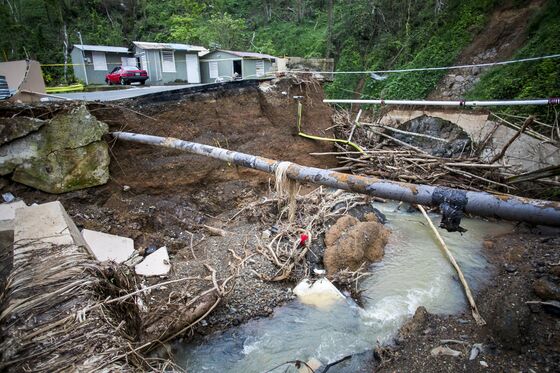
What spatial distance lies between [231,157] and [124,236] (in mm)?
2313

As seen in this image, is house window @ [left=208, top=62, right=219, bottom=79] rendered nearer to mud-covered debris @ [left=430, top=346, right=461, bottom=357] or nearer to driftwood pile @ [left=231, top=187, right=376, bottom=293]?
driftwood pile @ [left=231, top=187, right=376, bottom=293]

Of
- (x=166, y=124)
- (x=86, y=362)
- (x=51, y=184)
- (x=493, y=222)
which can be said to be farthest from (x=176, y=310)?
(x=493, y=222)

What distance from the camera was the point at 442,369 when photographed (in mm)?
3365

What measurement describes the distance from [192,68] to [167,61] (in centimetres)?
185

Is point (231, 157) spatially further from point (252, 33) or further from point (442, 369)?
point (252, 33)

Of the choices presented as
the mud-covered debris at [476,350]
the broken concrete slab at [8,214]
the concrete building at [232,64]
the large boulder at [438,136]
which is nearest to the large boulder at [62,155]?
the broken concrete slab at [8,214]

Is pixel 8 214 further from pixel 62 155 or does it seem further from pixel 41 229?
pixel 41 229

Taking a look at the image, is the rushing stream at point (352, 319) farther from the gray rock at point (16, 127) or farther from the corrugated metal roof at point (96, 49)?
the corrugated metal roof at point (96, 49)

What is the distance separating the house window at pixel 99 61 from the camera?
2216cm

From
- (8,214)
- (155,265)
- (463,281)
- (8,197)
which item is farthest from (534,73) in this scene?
Answer: (8,197)

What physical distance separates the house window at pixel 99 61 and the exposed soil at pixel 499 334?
2576 centimetres

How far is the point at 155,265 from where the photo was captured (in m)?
4.48

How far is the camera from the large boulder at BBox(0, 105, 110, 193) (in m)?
4.43

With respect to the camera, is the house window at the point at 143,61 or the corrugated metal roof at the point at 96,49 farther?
the house window at the point at 143,61
